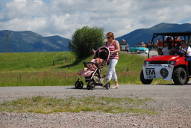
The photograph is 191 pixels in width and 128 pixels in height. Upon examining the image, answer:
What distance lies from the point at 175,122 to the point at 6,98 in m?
6.19

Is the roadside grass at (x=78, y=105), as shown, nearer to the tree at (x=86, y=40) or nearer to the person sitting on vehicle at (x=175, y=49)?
the person sitting on vehicle at (x=175, y=49)

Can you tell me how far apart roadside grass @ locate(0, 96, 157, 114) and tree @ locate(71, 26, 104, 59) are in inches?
3592

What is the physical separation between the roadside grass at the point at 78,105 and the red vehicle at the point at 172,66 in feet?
22.6

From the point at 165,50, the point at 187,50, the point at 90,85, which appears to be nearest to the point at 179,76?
the point at 187,50

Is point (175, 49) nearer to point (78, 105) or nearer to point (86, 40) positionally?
point (78, 105)

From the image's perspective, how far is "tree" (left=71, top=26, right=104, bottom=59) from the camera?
10500 centimetres

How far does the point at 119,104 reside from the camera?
11.9 meters

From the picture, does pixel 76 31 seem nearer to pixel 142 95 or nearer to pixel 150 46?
pixel 150 46

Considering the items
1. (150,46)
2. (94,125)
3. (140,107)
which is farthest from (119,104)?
(150,46)

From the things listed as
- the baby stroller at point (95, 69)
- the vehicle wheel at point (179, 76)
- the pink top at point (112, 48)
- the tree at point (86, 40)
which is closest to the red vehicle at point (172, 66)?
the vehicle wheel at point (179, 76)

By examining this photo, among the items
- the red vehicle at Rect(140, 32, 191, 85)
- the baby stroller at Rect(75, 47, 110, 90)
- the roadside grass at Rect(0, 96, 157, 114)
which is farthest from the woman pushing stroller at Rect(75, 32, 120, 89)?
the red vehicle at Rect(140, 32, 191, 85)

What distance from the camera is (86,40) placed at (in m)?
105

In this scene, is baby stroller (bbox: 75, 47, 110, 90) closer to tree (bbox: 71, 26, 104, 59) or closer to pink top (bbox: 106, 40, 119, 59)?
pink top (bbox: 106, 40, 119, 59)

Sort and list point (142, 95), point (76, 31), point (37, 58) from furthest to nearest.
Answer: point (37, 58)
point (76, 31)
point (142, 95)
